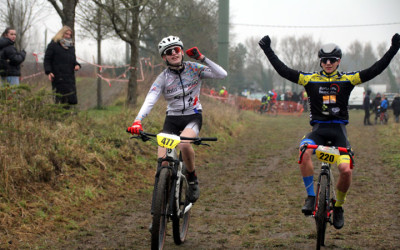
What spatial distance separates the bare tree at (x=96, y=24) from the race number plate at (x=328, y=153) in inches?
400

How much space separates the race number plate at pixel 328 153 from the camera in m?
5.00

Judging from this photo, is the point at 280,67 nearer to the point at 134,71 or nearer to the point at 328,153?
the point at 328,153

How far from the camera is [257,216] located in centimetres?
671

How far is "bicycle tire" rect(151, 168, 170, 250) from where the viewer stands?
4.42 metres

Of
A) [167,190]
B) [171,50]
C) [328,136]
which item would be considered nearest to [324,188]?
[328,136]

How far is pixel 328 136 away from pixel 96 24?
1180 cm

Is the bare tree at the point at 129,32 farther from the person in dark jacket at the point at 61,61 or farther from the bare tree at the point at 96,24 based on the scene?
the person in dark jacket at the point at 61,61

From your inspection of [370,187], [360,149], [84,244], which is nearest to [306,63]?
[360,149]

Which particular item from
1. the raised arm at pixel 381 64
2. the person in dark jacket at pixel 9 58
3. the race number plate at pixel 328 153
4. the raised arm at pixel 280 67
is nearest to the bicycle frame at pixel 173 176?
the race number plate at pixel 328 153

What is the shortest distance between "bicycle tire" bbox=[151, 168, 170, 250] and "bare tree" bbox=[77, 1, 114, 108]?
9951 millimetres

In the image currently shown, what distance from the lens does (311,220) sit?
256 inches

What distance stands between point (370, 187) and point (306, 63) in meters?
63.6

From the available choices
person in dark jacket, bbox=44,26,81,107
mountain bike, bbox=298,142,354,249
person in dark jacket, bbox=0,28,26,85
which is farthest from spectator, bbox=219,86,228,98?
mountain bike, bbox=298,142,354,249

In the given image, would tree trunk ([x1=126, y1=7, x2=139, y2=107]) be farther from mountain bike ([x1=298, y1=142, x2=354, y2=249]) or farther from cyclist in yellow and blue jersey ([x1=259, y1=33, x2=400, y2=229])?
mountain bike ([x1=298, y1=142, x2=354, y2=249])
